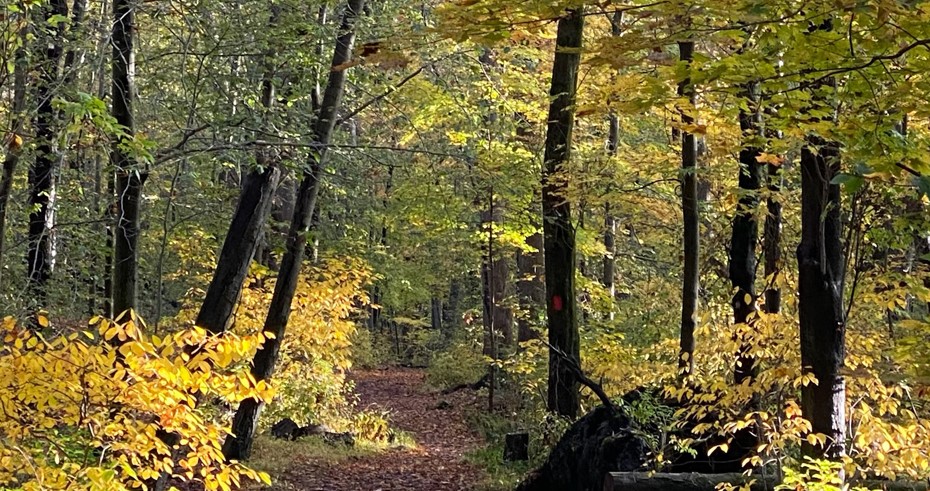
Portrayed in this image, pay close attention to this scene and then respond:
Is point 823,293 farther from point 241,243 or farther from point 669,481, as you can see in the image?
point 241,243

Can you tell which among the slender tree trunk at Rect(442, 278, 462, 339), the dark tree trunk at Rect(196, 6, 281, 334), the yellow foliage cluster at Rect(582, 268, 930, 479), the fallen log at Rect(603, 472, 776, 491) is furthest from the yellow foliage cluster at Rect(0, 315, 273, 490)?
the slender tree trunk at Rect(442, 278, 462, 339)

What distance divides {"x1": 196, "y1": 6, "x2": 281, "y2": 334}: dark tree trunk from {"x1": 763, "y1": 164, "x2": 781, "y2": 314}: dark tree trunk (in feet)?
14.5

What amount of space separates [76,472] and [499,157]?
25.6 ft

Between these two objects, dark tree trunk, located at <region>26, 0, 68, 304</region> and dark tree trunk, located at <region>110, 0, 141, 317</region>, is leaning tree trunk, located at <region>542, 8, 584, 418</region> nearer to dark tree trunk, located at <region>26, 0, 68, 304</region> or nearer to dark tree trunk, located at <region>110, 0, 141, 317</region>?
dark tree trunk, located at <region>110, 0, 141, 317</region>

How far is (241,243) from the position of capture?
717cm

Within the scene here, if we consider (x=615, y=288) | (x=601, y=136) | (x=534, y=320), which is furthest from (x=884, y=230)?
(x=615, y=288)

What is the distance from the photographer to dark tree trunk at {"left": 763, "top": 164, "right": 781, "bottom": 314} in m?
6.41

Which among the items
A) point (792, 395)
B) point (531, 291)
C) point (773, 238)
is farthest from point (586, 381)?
point (531, 291)

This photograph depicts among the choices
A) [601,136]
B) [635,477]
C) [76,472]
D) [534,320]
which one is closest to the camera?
[76,472]

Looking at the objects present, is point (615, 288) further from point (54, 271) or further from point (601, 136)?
point (54, 271)

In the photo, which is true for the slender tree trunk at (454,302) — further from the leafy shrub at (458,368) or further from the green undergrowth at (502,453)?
the green undergrowth at (502,453)

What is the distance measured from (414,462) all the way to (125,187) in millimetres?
6502

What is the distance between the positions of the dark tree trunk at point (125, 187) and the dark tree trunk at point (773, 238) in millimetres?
5107

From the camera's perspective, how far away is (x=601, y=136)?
16.3m
